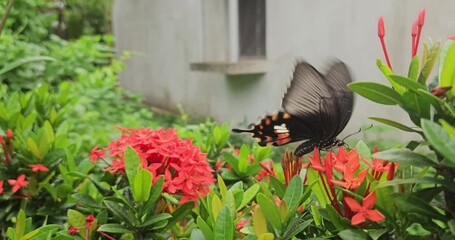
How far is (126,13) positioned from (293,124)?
8539 mm

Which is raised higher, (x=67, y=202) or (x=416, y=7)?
(x=416, y=7)

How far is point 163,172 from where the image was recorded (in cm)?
104

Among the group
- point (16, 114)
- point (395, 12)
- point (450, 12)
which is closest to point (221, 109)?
point (395, 12)

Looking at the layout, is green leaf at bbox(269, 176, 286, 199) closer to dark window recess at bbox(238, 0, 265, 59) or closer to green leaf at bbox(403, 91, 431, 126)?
green leaf at bbox(403, 91, 431, 126)

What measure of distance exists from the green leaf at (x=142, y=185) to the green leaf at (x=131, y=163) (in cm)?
3

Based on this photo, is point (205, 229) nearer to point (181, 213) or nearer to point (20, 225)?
point (181, 213)

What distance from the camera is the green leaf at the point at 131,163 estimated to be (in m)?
0.96

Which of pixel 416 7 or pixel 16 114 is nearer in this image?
pixel 16 114

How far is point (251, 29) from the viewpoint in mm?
5750

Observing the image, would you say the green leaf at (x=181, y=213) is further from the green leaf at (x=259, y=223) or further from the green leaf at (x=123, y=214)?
the green leaf at (x=259, y=223)

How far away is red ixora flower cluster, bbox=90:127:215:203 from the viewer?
3.27ft

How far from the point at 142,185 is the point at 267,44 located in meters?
4.55

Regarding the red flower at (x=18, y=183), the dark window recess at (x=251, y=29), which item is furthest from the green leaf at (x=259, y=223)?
the dark window recess at (x=251, y=29)

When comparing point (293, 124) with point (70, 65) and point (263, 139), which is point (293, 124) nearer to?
point (263, 139)
